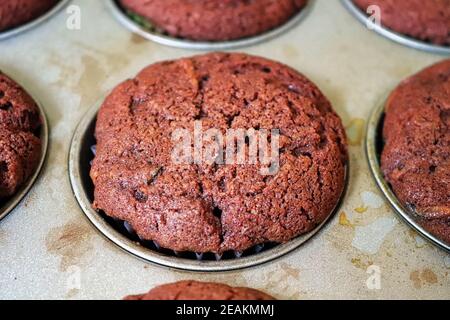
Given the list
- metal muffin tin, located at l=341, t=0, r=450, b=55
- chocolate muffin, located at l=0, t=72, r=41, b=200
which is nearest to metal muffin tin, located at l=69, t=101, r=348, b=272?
chocolate muffin, located at l=0, t=72, r=41, b=200

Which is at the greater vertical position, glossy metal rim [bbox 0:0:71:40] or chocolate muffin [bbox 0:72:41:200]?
glossy metal rim [bbox 0:0:71:40]

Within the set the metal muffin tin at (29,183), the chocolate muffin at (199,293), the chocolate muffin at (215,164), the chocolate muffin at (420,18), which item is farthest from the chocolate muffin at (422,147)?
the metal muffin tin at (29,183)

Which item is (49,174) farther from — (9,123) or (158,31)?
(158,31)

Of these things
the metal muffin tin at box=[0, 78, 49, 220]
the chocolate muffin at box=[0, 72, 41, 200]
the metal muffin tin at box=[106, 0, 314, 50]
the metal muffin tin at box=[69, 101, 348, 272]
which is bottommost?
the metal muffin tin at box=[69, 101, 348, 272]

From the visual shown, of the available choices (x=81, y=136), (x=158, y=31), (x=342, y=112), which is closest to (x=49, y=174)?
(x=81, y=136)

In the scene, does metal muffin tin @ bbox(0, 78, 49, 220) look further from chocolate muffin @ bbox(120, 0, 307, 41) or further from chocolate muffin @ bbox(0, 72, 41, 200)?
chocolate muffin @ bbox(120, 0, 307, 41)

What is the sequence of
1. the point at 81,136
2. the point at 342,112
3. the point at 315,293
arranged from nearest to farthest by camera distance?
the point at 315,293 → the point at 81,136 → the point at 342,112

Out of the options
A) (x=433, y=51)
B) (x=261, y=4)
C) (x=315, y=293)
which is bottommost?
(x=315, y=293)
